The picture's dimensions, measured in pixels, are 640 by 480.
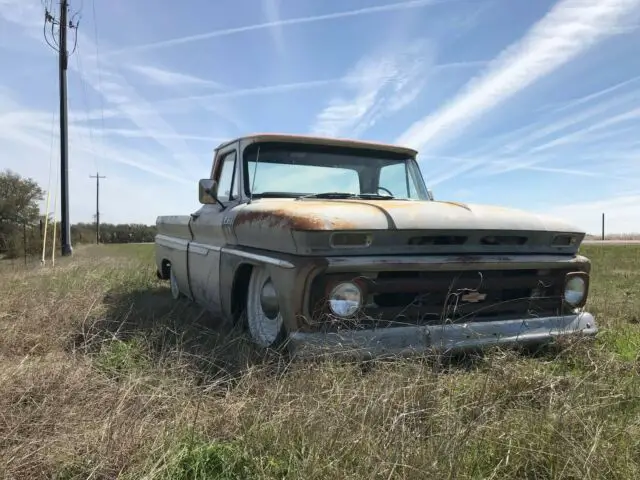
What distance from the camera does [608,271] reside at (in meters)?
10.2

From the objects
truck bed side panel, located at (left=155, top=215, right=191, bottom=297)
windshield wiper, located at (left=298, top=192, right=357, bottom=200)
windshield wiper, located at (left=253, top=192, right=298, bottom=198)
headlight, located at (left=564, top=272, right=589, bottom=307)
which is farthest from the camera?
truck bed side panel, located at (left=155, top=215, right=191, bottom=297)

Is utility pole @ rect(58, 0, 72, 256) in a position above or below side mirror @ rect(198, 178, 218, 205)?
above

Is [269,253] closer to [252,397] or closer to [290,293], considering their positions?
[290,293]

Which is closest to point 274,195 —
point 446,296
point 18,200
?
point 446,296

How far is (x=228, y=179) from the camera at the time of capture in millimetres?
4969

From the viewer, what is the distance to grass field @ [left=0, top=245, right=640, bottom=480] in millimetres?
2023

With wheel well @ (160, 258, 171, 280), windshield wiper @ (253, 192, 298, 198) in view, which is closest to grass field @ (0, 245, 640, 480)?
windshield wiper @ (253, 192, 298, 198)

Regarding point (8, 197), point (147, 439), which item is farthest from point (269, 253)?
point (8, 197)

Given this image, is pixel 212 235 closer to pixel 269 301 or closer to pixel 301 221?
pixel 269 301

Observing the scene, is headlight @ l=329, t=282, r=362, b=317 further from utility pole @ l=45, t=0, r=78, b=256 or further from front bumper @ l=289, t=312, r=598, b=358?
utility pole @ l=45, t=0, r=78, b=256

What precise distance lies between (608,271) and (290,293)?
8.84 m

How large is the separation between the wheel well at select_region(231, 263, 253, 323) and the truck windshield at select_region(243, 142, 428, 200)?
2.32 feet

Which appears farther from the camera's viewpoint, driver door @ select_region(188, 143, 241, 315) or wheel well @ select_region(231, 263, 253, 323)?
driver door @ select_region(188, 143, 241, 315)

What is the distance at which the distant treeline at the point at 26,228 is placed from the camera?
1851cm
